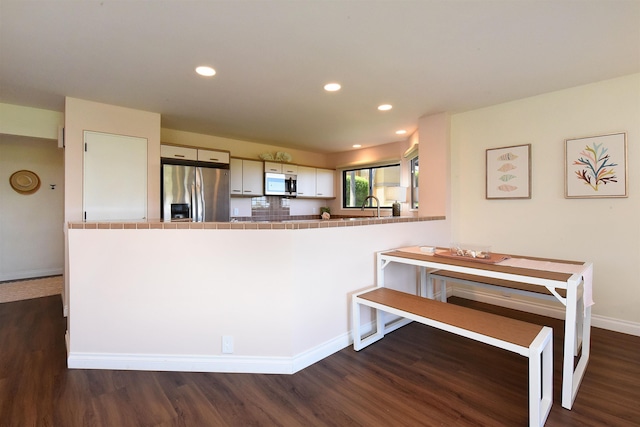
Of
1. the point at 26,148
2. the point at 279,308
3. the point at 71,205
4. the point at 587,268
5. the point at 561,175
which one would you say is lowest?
the point at 279,308

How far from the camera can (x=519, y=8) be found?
1.70 m

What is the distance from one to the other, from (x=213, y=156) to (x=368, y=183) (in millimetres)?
2943

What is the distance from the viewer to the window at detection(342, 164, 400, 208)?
5.46 m

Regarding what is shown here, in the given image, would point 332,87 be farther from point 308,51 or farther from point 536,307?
point 536,307

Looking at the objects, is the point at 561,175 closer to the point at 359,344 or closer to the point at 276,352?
the point at 359,344

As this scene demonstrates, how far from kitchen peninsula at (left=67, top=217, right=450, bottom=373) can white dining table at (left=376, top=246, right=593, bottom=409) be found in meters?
0.98

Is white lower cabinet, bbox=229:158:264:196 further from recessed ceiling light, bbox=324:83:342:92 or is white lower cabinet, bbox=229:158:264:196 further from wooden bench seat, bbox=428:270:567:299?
wooden bench seat, bbox=428:270:567:299

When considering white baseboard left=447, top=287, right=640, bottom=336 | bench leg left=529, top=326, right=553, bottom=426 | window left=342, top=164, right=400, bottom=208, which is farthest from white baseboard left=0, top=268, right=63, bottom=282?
bench leg left=529, top=326, right=553, bottom=426

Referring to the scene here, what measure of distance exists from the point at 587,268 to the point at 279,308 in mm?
2141

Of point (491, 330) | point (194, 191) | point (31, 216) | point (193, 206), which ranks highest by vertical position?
point (194, 191)

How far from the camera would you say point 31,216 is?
4.80m

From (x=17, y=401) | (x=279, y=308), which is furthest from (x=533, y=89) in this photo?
(x=17, y=401)

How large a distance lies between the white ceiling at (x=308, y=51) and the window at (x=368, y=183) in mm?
2097

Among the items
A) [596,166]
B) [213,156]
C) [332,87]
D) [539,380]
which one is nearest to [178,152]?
[213,156]
